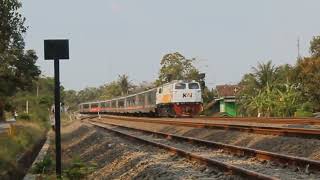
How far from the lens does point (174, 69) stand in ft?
295

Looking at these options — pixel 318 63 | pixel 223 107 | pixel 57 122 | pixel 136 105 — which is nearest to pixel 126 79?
pixel 223 107

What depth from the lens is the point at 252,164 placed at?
39.8 ft

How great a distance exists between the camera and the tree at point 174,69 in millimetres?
89106

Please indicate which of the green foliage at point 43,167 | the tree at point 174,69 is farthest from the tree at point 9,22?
the tree at point 174,69

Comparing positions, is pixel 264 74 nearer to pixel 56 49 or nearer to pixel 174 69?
pixel 174 69

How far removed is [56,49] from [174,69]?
78.4 meters

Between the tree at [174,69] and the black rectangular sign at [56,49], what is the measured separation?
7553 cm

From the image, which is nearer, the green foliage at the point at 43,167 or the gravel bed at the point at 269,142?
the green foliage at the point at 43,167

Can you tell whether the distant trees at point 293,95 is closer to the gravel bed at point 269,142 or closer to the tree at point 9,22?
the gravel bed at point 269,142

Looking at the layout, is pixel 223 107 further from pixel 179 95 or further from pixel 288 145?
pixel 288 145

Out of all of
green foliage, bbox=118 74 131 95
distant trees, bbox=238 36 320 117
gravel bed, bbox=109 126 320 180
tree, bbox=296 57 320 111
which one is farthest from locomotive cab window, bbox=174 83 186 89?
green foliage, bbox=118 74 131 95

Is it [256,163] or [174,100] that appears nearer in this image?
[256,163]

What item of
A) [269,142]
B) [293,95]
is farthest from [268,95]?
[269,142]

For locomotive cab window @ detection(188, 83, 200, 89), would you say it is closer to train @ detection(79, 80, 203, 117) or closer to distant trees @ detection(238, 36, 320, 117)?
train @ detection(79, 80, 203, 117)
